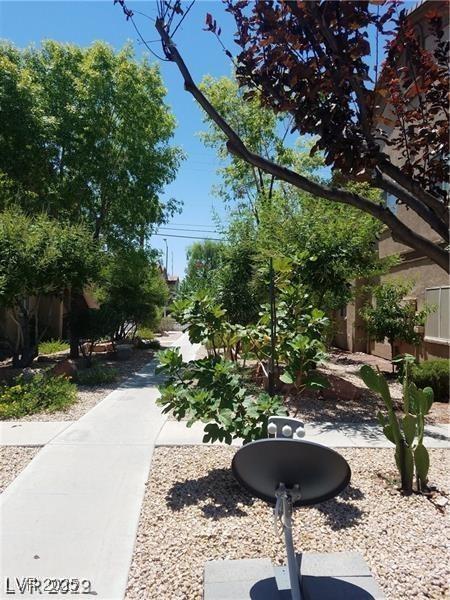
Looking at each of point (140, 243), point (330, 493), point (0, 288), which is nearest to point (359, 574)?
point (330, 493)

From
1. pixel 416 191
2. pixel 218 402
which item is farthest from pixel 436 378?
pixel 416 191

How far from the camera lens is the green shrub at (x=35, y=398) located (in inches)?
270

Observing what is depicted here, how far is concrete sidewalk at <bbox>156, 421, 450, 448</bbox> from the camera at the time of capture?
5.72 meters

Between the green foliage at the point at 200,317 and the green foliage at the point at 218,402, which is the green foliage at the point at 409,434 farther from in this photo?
the green foliage at the point at 200,317

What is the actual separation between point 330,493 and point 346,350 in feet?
54.1

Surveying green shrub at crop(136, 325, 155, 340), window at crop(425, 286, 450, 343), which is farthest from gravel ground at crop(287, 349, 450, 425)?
green shrub at crop(136, 325, 155, 340)

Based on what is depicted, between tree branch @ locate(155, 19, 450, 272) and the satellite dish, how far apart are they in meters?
1.04

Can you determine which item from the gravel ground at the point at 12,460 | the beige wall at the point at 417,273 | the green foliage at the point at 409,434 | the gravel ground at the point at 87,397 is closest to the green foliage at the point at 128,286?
the gravel ground at the point at 87,397

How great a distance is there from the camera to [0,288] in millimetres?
8609

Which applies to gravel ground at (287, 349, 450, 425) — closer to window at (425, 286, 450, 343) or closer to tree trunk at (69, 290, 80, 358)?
window at (425, 286, 450, 343)

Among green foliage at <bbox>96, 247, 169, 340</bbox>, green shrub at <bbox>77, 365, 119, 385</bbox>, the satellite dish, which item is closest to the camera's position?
the satellite dish

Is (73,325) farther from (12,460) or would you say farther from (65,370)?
(12,460)

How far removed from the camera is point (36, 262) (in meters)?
9.35

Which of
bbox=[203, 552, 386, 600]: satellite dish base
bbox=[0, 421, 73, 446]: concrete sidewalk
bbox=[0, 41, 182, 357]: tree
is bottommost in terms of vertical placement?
bbox=[0, 421, 73, 446]: concrete sidewalk
